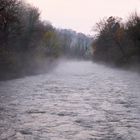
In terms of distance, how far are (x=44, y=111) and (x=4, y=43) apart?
103 feet

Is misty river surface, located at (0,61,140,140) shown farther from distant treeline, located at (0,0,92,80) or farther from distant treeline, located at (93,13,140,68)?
distant treeline, located at (93,13,140,68)

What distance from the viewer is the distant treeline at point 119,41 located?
2547 inches

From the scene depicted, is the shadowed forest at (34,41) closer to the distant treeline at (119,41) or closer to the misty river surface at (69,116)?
the distant treeline at (119,41)

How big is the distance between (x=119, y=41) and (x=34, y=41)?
23400mm

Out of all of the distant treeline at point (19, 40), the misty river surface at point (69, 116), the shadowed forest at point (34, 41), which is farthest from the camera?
the shadowed forest at point (34, 41)

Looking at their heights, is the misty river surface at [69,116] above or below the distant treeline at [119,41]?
below

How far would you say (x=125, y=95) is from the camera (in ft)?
90.3

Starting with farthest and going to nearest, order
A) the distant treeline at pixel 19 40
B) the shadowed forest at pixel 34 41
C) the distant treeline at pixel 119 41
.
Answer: the distant treeline at pixel 119 41 → the shadowed forest at pixel 34 41 → the distant treeline at pixel 19 40

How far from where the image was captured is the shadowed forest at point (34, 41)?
45247 millimetres

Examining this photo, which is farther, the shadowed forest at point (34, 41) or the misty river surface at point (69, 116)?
the shadowed forest at point (34, 41)

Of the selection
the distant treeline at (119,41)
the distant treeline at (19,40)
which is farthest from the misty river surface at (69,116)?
the distant treeline at (119,41)

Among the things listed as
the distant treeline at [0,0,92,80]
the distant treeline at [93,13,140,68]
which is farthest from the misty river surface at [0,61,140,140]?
the distant treeline at [93,13,140,68]

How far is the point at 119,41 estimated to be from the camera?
80.1m

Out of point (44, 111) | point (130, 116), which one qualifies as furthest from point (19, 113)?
point (130, 116)
